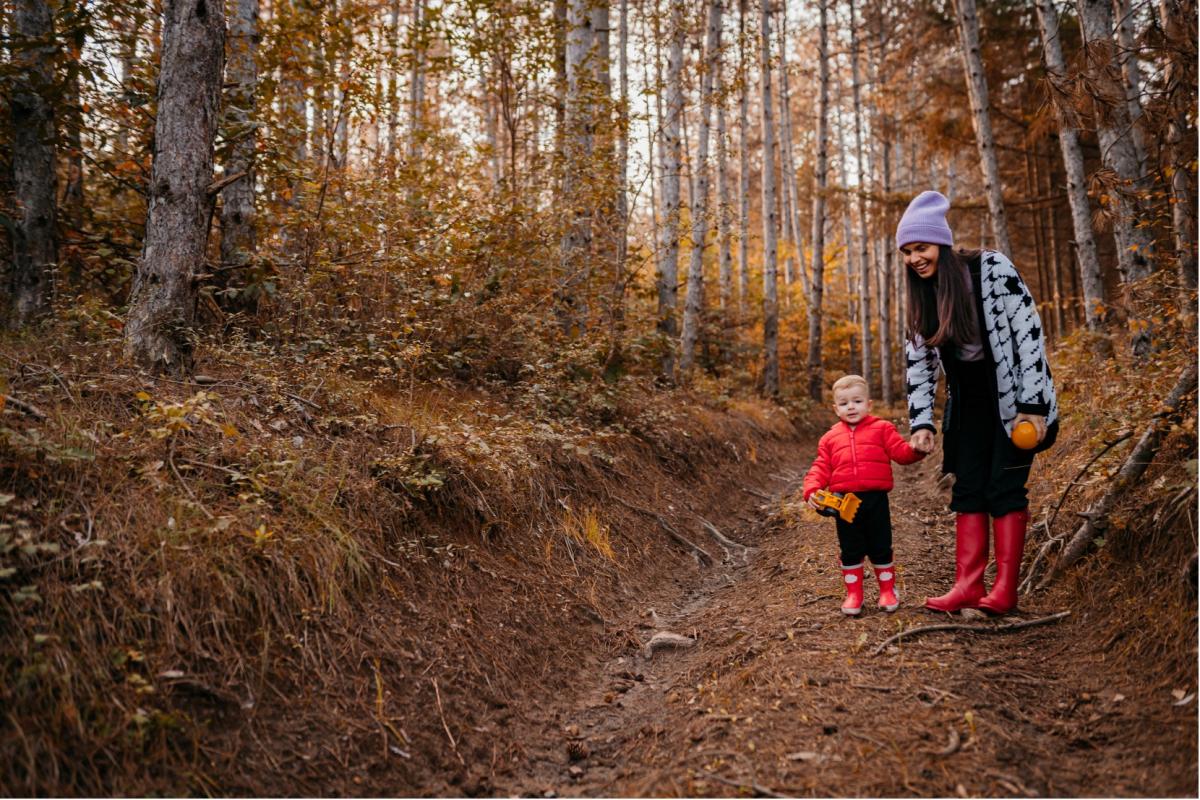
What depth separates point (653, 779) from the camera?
2.84m

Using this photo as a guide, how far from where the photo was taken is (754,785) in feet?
8.63

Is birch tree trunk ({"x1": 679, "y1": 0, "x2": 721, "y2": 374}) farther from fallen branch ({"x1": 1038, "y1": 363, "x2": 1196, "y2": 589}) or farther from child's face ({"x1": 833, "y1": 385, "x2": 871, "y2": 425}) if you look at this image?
fallen branch ({"x1": 1038, "y1": 363, "x2": 1196, "y2": 589})

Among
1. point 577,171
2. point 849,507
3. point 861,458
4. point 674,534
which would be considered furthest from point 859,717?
point 577,171

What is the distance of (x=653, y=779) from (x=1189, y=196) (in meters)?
5.05

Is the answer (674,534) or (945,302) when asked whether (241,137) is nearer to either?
(674,534)

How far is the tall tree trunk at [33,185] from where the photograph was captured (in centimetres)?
559

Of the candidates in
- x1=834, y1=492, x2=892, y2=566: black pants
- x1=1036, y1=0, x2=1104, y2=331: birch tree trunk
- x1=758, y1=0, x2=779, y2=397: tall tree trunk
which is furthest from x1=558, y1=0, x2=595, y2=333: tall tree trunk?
x1=758, y1=0, x2=779, y2=397: tall tree trunk

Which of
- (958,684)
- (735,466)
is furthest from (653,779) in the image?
(735,466)

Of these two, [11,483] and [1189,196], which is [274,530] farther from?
[1189,196]

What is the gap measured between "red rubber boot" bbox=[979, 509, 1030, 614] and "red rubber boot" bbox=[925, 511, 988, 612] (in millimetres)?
82

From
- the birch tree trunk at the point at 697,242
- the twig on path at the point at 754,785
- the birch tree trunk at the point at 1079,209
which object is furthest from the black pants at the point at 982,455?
the birch tree trunk at the point at 697,242

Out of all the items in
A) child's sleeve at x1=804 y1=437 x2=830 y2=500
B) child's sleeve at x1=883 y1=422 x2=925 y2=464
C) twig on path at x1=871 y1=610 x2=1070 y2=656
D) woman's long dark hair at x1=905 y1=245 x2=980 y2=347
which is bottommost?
twig on path at x1=871 y1=610 x2=1070 y2=656

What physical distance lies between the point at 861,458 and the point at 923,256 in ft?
3.91

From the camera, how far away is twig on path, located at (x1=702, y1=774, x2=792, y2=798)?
8.41 feet
